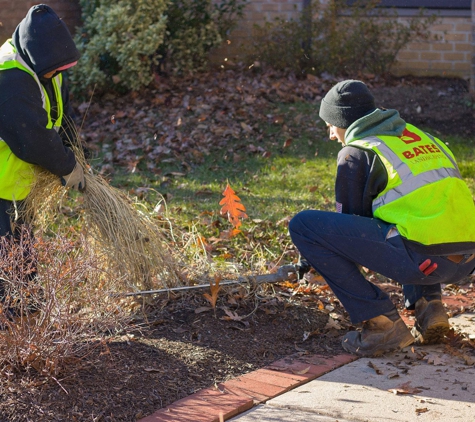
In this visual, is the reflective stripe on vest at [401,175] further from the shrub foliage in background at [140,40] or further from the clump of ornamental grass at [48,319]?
the shrub foliage in background at [140,40]

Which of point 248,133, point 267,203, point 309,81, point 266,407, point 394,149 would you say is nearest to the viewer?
point 266,407

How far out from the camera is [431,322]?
409 centimetres

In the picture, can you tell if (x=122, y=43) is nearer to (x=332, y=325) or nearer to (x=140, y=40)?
(x=140, y=40)

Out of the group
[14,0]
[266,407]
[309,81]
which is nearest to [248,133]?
[309,81]

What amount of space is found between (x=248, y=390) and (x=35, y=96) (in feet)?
6.71

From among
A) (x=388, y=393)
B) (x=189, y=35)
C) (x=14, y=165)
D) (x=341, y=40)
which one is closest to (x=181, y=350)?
(x=388, y=393)

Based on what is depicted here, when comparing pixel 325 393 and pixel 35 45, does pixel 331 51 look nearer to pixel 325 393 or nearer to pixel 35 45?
pixel 35 45

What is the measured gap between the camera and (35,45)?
13.9 ft

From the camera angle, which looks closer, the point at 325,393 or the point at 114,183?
the point at 325,393

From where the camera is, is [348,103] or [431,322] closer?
[348,103]

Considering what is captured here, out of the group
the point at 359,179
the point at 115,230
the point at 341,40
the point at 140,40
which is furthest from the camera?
the point at 341,40

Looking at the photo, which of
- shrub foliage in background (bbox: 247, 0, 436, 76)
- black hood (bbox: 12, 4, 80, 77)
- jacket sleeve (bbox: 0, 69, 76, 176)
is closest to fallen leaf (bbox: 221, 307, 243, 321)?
jacket sleeve (bbox: 0, 69, 76, 176)

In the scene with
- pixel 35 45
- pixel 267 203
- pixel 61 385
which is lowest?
pixel 267 203

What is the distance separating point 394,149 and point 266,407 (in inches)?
56.4
